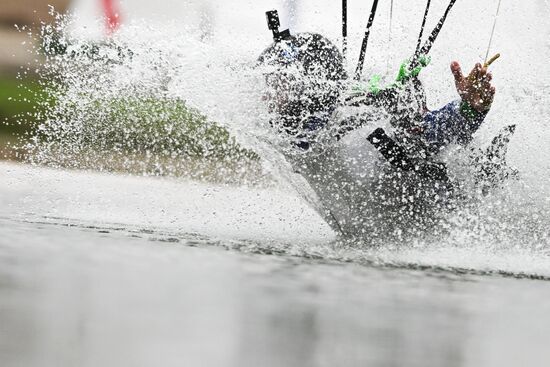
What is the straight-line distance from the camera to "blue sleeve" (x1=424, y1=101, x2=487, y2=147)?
25.0ft

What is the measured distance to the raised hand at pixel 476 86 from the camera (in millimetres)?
7414

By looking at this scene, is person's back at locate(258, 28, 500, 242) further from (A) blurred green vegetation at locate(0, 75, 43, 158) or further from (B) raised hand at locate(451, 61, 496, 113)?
(A) blurred green vegetation at locate(0, 75, 43, 158)

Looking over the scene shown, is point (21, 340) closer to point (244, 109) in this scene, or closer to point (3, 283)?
point (3, 283)

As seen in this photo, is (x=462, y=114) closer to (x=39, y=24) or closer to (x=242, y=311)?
(x=242, y=311)

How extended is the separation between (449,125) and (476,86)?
0.32 m

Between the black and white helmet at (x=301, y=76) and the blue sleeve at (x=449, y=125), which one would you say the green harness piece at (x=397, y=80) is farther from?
the blue sleeve at (x=449, y=125)

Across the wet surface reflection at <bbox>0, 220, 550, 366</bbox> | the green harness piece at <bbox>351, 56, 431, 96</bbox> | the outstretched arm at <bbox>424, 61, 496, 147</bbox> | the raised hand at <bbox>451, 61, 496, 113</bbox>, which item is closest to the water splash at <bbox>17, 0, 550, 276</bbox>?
the outstretched arm at <bbox>424, 61, 496, 147</bbox>

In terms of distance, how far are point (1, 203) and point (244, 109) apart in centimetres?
228

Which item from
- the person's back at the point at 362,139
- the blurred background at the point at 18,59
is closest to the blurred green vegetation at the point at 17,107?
the blurred background at the point at 18,59

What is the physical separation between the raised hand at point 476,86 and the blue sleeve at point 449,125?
11 cm

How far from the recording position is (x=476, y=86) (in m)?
7.45

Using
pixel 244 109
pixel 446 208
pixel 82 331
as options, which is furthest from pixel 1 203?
pixel 82 331

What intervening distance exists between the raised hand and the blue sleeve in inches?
4.5

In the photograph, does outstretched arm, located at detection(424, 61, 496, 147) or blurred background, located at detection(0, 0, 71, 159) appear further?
blurred background, located at detection(0, 0, 71, 159)
